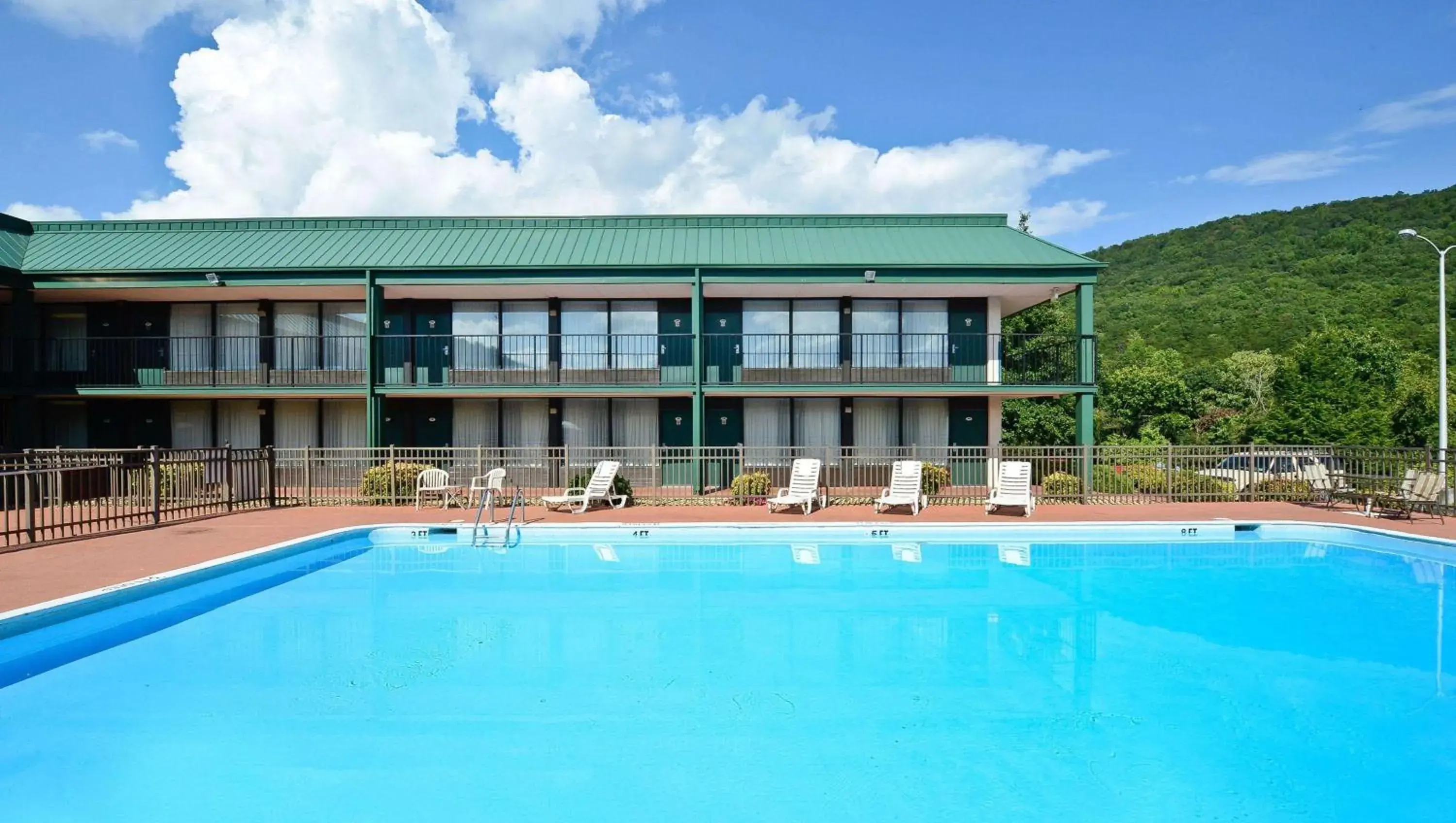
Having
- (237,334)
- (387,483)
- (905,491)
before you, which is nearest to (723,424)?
Answer: (905,491)

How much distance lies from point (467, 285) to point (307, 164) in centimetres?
2890

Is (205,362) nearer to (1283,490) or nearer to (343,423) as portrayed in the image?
(343,423)

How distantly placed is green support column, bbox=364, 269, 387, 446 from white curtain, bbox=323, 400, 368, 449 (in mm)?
2458

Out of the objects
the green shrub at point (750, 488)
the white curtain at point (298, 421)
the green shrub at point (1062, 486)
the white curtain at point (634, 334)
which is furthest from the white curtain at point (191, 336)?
the green shrub at point (1062, 486)

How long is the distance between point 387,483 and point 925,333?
14017 mm

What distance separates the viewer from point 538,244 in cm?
2031

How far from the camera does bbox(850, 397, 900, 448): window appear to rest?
21.1 meters

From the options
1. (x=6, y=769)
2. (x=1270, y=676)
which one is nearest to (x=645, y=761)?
(x=6, y=769)

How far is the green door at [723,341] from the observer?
808 inches

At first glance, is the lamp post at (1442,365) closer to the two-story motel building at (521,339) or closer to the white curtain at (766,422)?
the two-story motel building at (521,339)

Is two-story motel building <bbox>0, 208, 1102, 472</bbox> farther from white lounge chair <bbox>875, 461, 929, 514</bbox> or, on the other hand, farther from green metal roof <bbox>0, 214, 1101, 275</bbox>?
white lounge chair <bbox>875, 461, 929, 514</bbox>

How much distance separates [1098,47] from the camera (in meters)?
21.8

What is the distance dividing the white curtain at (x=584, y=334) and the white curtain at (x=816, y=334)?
17.2ft

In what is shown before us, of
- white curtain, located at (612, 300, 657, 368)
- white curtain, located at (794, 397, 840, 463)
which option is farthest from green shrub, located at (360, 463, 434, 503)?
white curtain, located at (794, 397, 840, 463)
